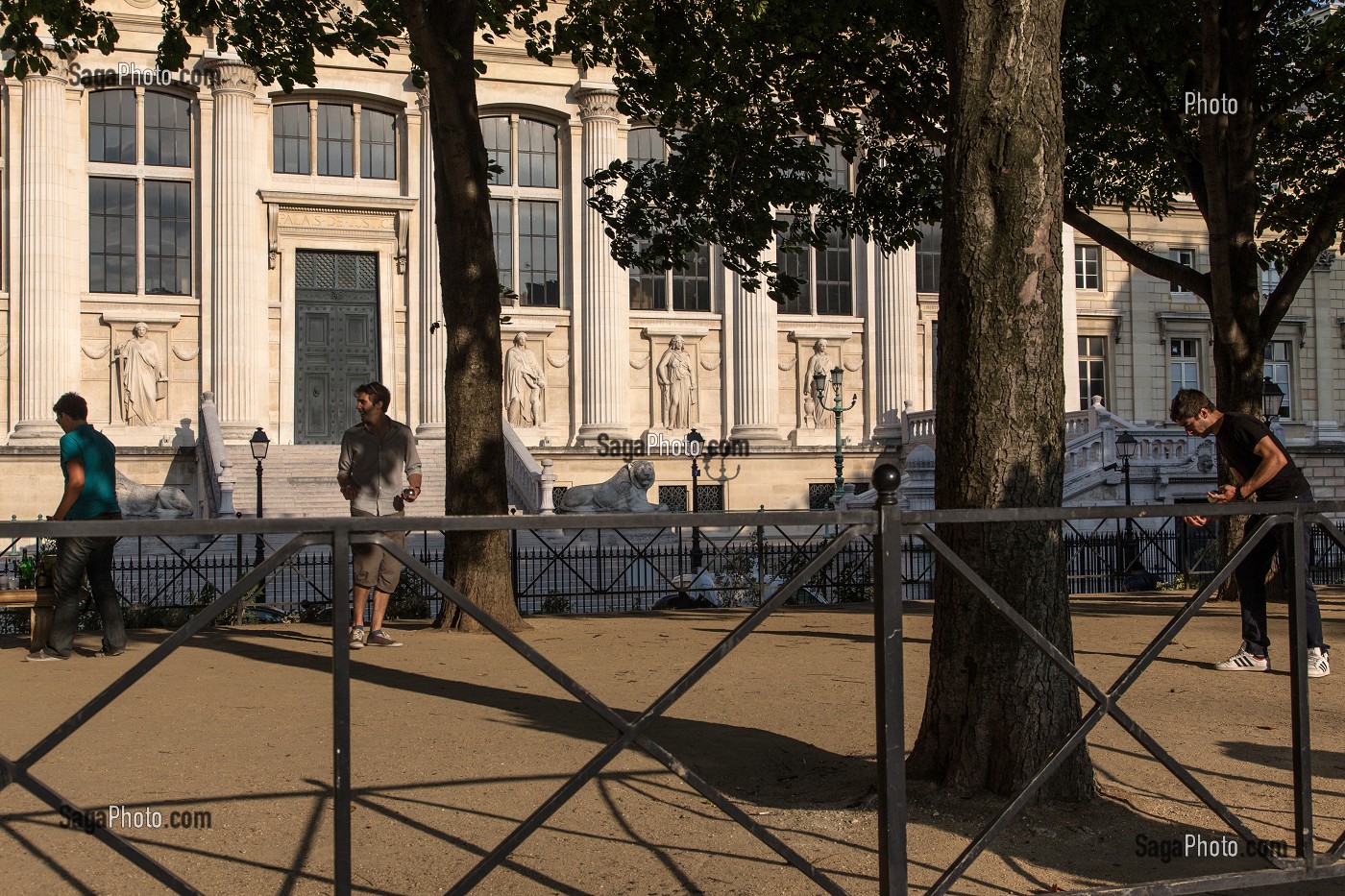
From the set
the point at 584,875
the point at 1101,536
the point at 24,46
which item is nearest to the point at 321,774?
the point at 584,875

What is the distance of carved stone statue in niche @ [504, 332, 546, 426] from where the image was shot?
111 feet

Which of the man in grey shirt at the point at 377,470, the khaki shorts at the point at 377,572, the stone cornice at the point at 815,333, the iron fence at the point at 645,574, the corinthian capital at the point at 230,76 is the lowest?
the iron fence at the point at 645,574

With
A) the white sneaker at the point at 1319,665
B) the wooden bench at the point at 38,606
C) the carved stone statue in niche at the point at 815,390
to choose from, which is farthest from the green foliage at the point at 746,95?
the carved stone statue in niche at the point at 815,390

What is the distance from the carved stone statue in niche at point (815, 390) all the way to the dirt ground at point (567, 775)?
2566 centimetres

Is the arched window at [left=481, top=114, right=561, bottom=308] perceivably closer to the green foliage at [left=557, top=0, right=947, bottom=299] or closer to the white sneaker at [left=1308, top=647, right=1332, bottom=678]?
the green foliage at [left=557, top=0, right=947, bottom=299]

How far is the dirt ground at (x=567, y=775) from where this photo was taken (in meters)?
4.79

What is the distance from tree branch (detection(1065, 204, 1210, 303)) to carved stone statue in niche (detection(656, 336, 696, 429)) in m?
19.9

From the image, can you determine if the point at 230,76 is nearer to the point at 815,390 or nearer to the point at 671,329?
the point at 671,329

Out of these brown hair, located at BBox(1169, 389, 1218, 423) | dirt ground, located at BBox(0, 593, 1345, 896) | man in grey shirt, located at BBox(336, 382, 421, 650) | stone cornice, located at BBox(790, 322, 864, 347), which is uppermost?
stone cornice, located at BBox(790, 322, 864, 347)

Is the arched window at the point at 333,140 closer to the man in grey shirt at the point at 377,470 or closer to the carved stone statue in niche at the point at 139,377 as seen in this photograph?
the carved stone statue in niche at the point at 139,377

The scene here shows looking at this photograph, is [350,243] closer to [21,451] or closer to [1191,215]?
[21,451]

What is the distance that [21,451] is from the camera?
96.8 ft

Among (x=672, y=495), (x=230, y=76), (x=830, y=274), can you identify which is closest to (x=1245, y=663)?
(x=672, y=495)

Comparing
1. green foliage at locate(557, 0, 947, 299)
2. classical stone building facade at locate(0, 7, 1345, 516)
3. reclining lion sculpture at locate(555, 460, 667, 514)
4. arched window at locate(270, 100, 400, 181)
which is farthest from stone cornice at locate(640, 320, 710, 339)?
green foliage at locate(557, 0, 947, 299)
